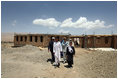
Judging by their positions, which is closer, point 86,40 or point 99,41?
point 99,41

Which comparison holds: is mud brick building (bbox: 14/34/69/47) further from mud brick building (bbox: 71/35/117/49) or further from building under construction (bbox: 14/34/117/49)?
mud brick building (bbox: 71/35/117/49)

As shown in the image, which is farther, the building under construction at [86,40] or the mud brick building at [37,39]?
the mud brick building at [37,39]

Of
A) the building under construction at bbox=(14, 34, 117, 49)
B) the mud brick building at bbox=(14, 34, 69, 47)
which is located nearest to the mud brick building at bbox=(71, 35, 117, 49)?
the building under construction at bbox=(14, 34, 117, 49)

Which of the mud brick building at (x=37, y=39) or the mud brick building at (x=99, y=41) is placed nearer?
the mud brick building at (x=99, y=41)

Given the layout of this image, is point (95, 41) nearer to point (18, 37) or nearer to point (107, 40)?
point (107, 40)

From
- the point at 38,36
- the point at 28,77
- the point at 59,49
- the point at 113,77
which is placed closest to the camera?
the point at 28,77

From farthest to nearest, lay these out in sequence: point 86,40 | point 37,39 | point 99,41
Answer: point 37,39 < point 86,40 < point 99,41

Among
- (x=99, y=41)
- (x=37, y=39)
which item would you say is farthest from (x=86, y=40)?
(x=37, y=39)

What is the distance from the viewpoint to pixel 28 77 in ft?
19.0

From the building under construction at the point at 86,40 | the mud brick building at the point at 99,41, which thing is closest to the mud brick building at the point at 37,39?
the building under construction at the point at 86,40

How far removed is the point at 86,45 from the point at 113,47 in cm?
450

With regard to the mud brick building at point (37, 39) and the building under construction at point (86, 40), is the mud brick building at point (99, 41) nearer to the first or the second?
the building under construction at point (86, 40)

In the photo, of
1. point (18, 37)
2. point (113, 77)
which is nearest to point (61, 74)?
point (113, 77)

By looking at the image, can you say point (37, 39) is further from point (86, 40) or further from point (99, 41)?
point (99, 41)
